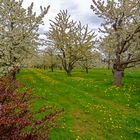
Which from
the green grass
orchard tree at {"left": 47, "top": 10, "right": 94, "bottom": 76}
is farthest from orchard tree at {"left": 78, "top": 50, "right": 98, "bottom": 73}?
the green grass

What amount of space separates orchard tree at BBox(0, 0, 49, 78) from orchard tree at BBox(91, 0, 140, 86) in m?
8.53

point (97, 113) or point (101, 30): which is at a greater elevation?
point (101, 30)

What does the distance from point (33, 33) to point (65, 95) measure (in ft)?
28.9

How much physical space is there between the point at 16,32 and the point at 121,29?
12.0 meters

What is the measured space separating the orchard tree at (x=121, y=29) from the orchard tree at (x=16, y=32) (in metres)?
8.53

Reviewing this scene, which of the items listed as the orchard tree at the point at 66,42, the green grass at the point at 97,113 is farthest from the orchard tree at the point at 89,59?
the green grass at the point at 97,113

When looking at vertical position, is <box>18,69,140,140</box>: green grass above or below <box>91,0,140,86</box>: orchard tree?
below

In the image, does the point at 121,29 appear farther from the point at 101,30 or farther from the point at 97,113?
the point at 97,113

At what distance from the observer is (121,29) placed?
3606 centimetres

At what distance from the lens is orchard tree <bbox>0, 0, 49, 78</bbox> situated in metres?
28.8

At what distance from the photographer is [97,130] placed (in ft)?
60.2

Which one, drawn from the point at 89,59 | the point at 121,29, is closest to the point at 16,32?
the point at 121,29

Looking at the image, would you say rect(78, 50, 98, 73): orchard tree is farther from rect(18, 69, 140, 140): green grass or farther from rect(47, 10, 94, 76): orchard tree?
rect(18, 69, 140, 140): green grass

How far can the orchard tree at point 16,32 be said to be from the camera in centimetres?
2884
